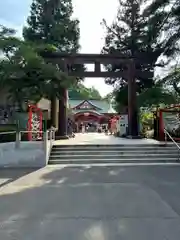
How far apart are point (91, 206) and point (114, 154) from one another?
300 inches

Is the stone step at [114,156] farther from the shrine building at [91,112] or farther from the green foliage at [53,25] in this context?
the shrine building at [91,112]

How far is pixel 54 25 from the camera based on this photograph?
3225 cm

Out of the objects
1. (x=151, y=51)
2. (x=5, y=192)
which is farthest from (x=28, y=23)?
(x=5, y=192)

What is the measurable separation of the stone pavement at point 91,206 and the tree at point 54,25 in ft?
76.8

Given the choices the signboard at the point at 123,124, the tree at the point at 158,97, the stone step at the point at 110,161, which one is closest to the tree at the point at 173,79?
the tree at the point at 158,97

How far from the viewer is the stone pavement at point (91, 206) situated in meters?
4.74

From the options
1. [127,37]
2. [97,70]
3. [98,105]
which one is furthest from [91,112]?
[97,70]

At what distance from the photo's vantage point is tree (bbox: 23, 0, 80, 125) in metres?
32.0

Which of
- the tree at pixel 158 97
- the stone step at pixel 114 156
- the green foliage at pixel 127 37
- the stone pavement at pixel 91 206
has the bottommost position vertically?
the stone pavement at pixel 91 206

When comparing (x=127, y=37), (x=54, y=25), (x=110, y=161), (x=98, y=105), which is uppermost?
(x=54, y=25)

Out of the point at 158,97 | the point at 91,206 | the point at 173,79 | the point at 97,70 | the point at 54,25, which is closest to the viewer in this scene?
the point at 91,206

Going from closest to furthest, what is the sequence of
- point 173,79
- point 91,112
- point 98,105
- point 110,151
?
point 110,151 → point 173,79 → point 91,112 → point 98,105

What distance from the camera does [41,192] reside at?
7.62m

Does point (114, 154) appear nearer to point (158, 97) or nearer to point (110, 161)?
point (110, 161)
